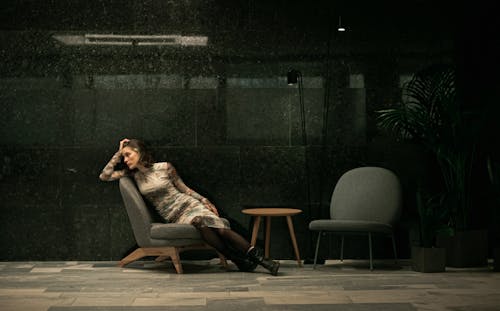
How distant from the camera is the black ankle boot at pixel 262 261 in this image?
588cm

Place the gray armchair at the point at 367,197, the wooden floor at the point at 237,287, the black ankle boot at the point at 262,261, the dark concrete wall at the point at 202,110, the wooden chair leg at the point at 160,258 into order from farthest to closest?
the dark concrete wall at the point at 202,110
the wooden chair leg at the point at 160,258
the gray armchair at the point at 367,197
the black ankle boot at the point at 262,261
the wooden floor at the point at 237,287

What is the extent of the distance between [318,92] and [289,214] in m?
1.43

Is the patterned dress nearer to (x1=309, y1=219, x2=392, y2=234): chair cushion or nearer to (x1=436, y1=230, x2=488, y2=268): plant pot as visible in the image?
(x1=309, y1=219, x2=392, y2=234): chair cushion

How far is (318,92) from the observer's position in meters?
7.01

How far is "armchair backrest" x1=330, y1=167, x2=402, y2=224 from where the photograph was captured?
651 centimetres

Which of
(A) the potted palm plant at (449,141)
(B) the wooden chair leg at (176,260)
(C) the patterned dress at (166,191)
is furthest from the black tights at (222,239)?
(A) the potted palm plant at (449,141)

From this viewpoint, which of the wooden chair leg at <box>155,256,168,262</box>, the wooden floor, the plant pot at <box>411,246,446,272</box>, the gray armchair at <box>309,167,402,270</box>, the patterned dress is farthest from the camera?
the wooden chair leg at <box>155,256,168,262</box>

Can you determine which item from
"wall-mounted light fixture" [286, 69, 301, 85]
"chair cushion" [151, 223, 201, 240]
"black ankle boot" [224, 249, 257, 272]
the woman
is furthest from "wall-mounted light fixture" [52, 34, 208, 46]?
"black ankle boot" [224, 249, 257, 272]

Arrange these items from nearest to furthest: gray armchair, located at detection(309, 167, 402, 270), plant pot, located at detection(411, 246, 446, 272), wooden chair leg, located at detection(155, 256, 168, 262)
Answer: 1. plant pot, located at detection(411, 246, 446, 272)
2. gray armchair, located at detection(309, 167, 402, 270)
3. wooden chair leg, located at detection(155, 256, 168, 262)

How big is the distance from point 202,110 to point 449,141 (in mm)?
2501

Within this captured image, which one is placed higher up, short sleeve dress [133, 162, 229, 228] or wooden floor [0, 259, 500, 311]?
short sleeve dress [133, 162, 229, 228]

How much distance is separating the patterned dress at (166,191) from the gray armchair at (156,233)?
0.70ft

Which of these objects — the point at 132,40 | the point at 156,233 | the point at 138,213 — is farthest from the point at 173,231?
the point at 132,40

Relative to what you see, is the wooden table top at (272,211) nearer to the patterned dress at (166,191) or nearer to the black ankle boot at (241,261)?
the patterned dress at (166,191)
